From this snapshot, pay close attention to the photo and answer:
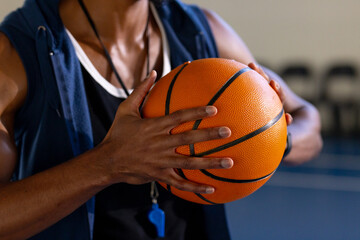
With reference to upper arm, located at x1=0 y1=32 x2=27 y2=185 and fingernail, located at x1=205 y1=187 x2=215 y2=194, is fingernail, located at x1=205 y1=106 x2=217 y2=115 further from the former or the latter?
upper arm, located at x1=0 y1=32 x2=27 y2=185

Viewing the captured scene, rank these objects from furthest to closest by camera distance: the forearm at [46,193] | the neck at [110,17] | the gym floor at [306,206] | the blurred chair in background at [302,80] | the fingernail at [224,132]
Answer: the blurred chair in background at [302,80], the gym floor at [306,206], the neck at [110,17], the forearm at [46,193], the fingernail at [224,132]

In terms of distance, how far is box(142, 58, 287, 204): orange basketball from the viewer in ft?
3.26

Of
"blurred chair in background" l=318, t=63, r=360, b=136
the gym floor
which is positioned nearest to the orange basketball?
the gym floor

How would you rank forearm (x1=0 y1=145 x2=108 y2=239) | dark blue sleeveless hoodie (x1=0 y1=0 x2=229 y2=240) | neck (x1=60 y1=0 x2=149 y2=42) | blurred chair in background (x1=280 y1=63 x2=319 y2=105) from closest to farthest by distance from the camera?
forearm (x1=0 y1=145 x2=108 y2=239) → dark blue sleeveless hoodie (x1=0 y1=0 x2=229 y2=240) → neck (x1=60 y1=0 x2=149 y2=42) → blurred chair in background (x1=280 y1=63 x2=319 y2=105)

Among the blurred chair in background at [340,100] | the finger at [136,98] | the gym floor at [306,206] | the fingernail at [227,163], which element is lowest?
the blurred chair in background at [340,100]

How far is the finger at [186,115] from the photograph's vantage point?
948 mm

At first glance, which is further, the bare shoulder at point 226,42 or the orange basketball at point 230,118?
the bare shoulder at point 226,42

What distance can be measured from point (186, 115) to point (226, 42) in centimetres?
65

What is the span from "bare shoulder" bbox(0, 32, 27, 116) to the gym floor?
2209 mm

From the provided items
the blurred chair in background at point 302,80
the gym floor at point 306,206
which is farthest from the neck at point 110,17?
the blurred chair in background at point 302,80

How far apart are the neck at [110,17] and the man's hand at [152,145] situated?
413 mm

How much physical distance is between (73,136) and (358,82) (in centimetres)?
577

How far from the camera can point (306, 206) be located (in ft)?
11.9

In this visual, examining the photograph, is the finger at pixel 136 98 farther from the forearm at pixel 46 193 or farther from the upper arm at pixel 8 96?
the upper arm at pixel 8 96
